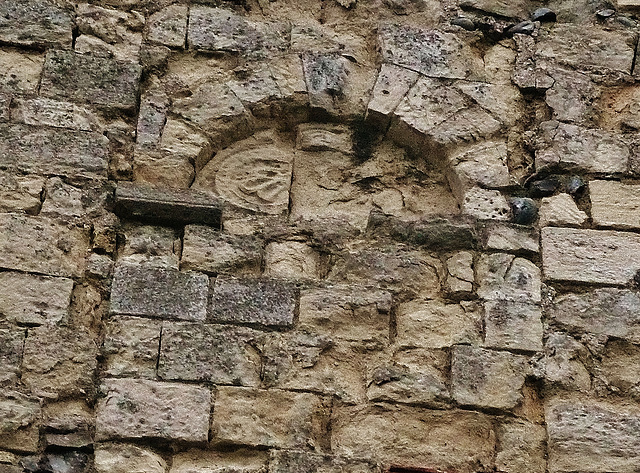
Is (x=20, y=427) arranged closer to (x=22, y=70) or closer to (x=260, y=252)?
(x=260, y=252)

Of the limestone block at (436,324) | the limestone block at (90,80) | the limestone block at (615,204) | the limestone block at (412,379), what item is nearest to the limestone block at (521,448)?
the limestone block at (412,379)

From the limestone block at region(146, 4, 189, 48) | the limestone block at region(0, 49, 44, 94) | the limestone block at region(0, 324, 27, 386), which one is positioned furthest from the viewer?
the limestone block at region(146, 4, 189, 48)

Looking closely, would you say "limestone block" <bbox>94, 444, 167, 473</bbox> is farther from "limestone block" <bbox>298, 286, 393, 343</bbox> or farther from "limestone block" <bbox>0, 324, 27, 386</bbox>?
"limestone block" <bbox>298, 286, 393, 343</bbox>

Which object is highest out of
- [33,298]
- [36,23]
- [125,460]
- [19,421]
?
[36,23]

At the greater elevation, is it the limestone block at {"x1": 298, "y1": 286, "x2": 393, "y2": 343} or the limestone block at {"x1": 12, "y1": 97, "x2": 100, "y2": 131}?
the limestone block at {"x1": 12, "y1": 97, "x2": 100, "y2": 131}

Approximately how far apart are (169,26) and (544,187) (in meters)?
1.72

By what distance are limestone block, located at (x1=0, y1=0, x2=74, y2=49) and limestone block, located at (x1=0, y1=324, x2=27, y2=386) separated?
132 centimetres

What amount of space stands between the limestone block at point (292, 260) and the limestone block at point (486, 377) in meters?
0.63

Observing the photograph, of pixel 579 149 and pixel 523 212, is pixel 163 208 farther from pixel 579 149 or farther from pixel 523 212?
pixel 579 149

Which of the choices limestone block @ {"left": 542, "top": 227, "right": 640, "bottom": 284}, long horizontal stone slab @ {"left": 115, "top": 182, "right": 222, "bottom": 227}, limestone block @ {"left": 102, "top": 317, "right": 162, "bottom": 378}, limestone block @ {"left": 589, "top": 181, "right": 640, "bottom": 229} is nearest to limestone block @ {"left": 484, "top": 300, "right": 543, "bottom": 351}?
limestone block @ {"left": 542, "top": 227, "right": 640, "bottom": 284}

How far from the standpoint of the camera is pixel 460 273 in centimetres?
421

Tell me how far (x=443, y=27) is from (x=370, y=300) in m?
1.45

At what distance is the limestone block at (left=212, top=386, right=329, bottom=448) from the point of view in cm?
382

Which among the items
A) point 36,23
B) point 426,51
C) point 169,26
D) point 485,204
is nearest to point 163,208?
point 169,26
